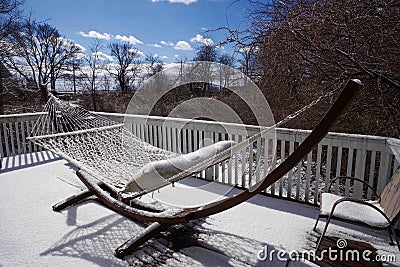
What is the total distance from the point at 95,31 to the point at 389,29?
13.3 meters

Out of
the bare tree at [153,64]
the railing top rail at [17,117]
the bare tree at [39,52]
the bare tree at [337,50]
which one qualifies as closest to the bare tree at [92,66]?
the bare tree at [39,52]

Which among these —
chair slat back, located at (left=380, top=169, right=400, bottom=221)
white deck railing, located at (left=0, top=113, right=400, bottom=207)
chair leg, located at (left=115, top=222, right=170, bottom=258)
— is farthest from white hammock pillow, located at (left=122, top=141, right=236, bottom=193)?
chair slat back, located at (left=380, top=169, right=400, bottom=221)

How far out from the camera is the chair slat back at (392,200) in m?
1.78

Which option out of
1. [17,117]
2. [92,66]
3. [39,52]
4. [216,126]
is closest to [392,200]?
[216,126]

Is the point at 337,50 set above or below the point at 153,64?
below

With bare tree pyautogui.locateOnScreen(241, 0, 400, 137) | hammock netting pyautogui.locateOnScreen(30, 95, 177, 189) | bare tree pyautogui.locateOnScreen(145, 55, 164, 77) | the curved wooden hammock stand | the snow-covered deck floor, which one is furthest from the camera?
bare tree pyautogui.locateOnScreen(145, 55, 164, 77)

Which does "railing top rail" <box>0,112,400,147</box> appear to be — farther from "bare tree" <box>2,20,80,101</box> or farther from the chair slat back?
"bare tree" <box>2,20,80,101</box>


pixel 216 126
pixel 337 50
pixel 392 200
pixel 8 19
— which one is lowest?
pixel 392 200

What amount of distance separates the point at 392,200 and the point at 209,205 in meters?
1.35

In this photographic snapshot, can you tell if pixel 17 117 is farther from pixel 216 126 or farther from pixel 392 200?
pixel 392 200

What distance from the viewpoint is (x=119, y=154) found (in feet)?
10.8

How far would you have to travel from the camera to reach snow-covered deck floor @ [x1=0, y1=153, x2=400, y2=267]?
2.05 meters

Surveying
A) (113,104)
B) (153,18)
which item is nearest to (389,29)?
(153,18)

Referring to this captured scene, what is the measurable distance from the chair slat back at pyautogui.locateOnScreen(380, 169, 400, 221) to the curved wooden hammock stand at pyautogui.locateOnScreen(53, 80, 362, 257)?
38.2 inches
